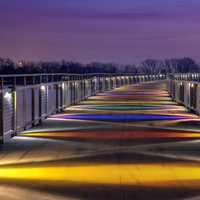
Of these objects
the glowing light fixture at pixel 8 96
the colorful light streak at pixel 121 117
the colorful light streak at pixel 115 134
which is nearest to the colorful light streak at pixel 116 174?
the glowing light fixture at pixel 8 96

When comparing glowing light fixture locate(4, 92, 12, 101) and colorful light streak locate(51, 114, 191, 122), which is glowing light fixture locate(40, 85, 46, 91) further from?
glowing light fixture locate(4, 92, 12, 101)

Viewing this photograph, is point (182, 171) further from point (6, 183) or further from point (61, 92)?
A: point (61, 92)

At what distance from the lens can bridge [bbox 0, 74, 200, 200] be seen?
9.76 meters

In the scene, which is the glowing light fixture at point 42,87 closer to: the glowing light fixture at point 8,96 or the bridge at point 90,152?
the bridge at point 90,152

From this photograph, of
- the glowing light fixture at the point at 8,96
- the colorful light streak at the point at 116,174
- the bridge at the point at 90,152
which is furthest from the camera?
the glowing light fixture at the point at 8,96

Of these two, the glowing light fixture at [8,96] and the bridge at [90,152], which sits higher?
the glowing light fixture at [8,96]

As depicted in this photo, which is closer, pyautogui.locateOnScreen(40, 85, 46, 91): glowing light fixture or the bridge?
the bridge

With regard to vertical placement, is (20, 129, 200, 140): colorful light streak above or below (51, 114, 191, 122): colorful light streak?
above

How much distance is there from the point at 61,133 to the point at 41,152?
4872 millimetres

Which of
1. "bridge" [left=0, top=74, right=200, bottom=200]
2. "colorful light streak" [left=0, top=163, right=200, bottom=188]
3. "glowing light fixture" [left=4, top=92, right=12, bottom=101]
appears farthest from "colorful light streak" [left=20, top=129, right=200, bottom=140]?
"colorful light streak" [left=0, top=163, right=200, bottom=188]

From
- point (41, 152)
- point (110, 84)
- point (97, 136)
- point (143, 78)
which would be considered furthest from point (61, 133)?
point (143, 78)

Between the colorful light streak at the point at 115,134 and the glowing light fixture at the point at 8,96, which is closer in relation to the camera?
the glowing light fixture at the point at 8,96

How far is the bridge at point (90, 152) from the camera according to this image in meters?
9.76

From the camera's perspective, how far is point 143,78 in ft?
377
